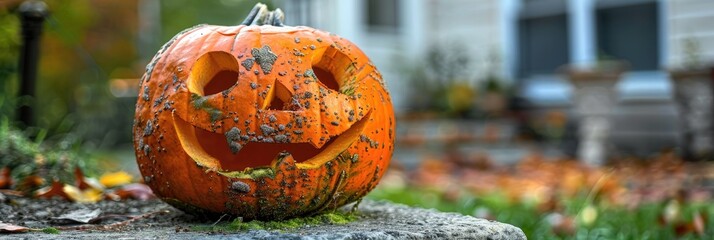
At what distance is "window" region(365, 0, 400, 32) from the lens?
9.77 meters

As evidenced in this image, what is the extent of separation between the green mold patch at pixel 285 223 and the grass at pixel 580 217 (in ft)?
3.31

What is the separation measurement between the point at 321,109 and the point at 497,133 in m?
6.31

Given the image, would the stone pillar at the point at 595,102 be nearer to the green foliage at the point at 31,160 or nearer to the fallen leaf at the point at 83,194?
the green foliage at the point at 31,160

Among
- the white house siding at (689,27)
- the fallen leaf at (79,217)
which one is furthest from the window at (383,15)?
the fallen leaf at (79,217)

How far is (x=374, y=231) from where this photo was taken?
1.72 metres

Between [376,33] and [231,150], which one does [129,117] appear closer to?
[376,33]

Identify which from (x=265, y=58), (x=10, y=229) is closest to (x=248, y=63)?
(x=265, y=58)

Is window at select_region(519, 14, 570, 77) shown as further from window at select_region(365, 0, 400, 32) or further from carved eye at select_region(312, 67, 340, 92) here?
carved eye at select_region(312, 67, 340, 92)

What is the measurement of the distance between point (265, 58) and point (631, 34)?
6575 millimetres

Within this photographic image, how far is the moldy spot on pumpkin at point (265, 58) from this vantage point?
1904 mm

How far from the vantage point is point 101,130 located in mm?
8680

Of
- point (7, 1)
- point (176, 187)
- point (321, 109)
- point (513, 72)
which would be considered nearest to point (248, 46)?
point (321, 109)

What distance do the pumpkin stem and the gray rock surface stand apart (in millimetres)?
609

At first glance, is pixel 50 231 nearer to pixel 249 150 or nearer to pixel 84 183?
pixel 249 150
